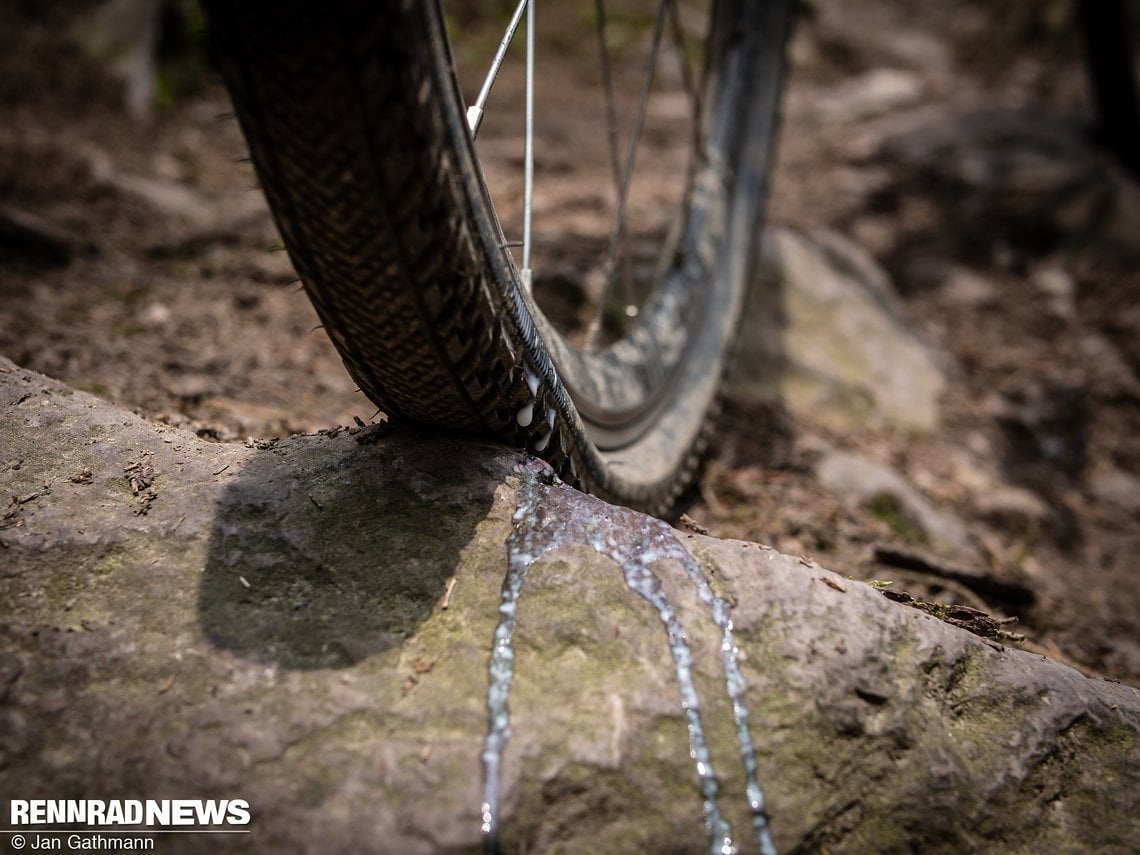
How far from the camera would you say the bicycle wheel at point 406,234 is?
92cm

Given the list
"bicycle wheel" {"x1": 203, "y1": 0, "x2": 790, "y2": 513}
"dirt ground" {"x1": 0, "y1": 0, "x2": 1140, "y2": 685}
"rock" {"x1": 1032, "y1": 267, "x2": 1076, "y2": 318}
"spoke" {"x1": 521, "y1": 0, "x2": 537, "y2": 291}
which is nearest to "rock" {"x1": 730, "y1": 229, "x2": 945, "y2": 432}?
"dirt ground" {"x1": 0, "y1": 0, "x2": 1140, "y2": 685}

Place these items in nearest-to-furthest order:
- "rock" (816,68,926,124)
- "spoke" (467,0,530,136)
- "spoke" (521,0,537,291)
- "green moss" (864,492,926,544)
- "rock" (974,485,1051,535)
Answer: "spoke" (467,0,530,136) < "spoke" (521,0,537,291) < "green moss" (864,492,926,544) < "rock" (974,485,1051,535) < "rock" (816,68,926,124)

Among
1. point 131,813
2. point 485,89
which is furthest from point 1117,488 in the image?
point 131,813

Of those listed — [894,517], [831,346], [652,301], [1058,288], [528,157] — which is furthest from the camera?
[1058,288]

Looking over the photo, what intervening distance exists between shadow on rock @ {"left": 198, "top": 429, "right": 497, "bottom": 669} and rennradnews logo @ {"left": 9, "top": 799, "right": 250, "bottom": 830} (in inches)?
7.2

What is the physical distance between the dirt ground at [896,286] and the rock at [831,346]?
0.10 m

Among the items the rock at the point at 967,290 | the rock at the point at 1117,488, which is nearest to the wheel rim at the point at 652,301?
the rock at the point at 967,290

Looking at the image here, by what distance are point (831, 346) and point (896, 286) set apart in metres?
0.93

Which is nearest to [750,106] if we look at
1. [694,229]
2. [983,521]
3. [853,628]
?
[694,229]

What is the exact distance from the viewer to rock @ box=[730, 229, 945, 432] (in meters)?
2.75

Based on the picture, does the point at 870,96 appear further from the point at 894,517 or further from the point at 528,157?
the point at 528,157

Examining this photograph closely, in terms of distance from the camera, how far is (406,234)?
3.41ft

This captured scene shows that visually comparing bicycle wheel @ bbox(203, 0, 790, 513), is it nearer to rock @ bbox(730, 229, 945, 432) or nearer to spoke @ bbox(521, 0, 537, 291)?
spoke @ bbox(521, 0, 537, 291)

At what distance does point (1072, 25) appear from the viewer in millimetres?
5527
